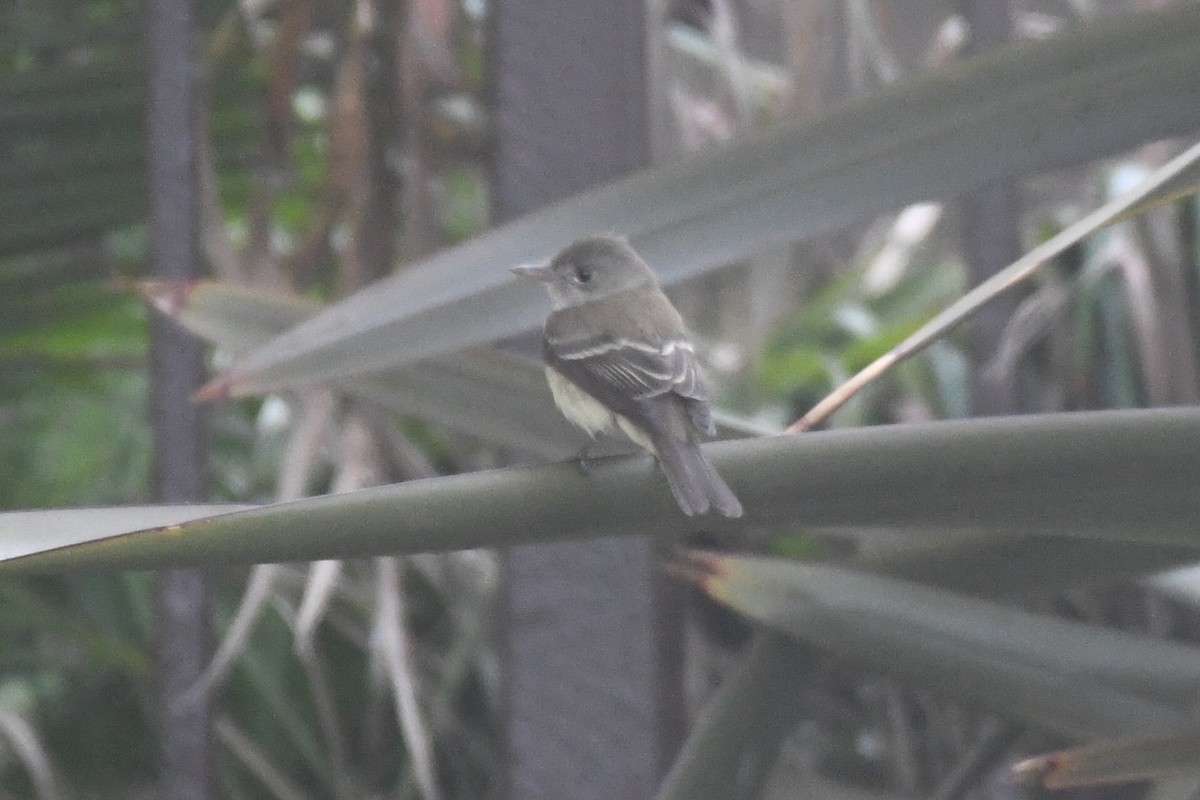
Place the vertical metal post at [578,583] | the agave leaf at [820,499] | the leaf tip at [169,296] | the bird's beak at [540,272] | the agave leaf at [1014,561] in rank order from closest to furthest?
the agave leaf at [820,499] → the agave leaf at [1014,561] → the leaf tip at [169,296] → the bird's beak at [540,272] → the vertical metal post at [578,583]

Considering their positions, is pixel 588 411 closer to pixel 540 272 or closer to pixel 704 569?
pixel 540 272

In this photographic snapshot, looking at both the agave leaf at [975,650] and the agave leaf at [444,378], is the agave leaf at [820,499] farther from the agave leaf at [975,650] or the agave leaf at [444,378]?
the agave leaf at [444,378]

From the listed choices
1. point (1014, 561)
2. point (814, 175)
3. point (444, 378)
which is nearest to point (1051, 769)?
point (1014, 561)

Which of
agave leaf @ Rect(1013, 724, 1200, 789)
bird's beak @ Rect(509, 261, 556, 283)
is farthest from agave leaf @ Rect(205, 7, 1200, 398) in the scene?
agave leaf @ Rect(1013, 724, 1200, 789)

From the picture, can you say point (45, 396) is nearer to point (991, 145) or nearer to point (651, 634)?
point (651, 634)

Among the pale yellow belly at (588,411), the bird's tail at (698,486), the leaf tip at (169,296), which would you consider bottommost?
the bird's tail at (698,486)

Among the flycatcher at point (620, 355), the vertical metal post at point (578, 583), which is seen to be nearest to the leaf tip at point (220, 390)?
the flycatcher at point (620, 355)

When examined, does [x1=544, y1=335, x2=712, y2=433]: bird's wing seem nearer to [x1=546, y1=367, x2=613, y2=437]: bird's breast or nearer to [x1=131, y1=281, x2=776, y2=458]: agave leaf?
[x1=546, y1=367, x2=613, y2=437]: bird's breast
